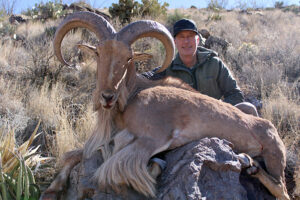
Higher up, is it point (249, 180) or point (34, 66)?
point (34, 66)

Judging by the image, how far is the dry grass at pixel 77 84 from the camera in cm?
513

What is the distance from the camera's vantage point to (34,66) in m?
7.71

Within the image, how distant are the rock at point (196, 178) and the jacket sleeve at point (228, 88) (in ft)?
6.46

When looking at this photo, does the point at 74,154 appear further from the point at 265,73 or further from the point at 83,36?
the point at 83,36

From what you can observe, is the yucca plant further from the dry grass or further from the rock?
the dry grass

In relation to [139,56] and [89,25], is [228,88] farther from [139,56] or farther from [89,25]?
[89,25]

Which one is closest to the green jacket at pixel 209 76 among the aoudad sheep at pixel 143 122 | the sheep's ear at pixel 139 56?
the sheep's ear at pixel 139 56

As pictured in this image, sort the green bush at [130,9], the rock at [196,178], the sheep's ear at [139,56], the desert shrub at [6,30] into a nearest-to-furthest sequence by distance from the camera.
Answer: the rock at [196,178] < the sheep's ear at [139,56] < the desert shrub at [6,30] < the green bush at [130,9]

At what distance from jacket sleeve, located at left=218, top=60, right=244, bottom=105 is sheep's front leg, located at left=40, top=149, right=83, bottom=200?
275cm

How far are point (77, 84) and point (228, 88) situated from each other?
13.7 ft

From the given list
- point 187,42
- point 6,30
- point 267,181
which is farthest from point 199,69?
point 6,30

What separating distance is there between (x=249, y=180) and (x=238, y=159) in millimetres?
365

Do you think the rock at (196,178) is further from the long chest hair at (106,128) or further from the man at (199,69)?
the man at (199,69)

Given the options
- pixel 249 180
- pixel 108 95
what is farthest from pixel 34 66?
pixel 249 180
